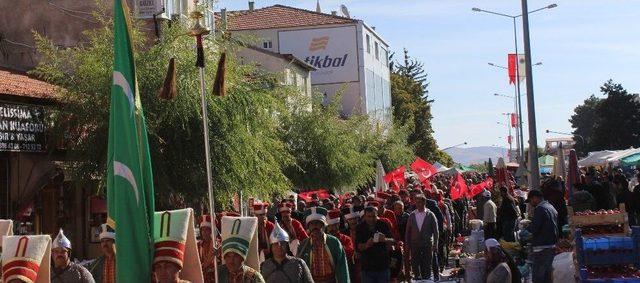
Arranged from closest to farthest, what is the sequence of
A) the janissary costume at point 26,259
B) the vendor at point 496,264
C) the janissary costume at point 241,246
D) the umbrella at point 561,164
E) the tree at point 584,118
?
the janissary costume at point 26,259 → the janissary costume at point 241,246 → the vendor at point 496,264 → the umbrella at point 561,164 → the tree at point 584,118

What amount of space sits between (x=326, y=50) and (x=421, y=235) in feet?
157

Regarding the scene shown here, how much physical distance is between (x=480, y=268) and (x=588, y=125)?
445 ft

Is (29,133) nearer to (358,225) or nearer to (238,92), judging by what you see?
(238,92)

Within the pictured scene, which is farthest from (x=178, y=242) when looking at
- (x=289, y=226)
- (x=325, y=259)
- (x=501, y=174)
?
(x=501, y=174)

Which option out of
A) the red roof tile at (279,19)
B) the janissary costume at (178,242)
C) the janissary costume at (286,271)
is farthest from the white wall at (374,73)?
the janissary costume at (178,242)

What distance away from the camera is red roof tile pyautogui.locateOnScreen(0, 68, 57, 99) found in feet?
71.8

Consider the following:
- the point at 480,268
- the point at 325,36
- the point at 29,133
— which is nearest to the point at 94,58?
the point at 29,133

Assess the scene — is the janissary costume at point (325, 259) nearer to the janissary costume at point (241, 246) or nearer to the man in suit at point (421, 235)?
the janissary costume at point (241, 246)

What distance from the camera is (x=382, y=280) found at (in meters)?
14.4

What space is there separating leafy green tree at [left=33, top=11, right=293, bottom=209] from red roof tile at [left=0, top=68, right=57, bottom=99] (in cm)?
59

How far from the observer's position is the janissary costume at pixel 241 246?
822 centimetres

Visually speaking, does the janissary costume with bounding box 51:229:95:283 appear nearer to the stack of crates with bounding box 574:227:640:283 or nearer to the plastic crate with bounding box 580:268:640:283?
the plastic crate with bounding box 580:268:640:283

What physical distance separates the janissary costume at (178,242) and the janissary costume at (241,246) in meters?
1.61

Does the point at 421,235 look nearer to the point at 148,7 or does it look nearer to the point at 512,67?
the point at 148,7
